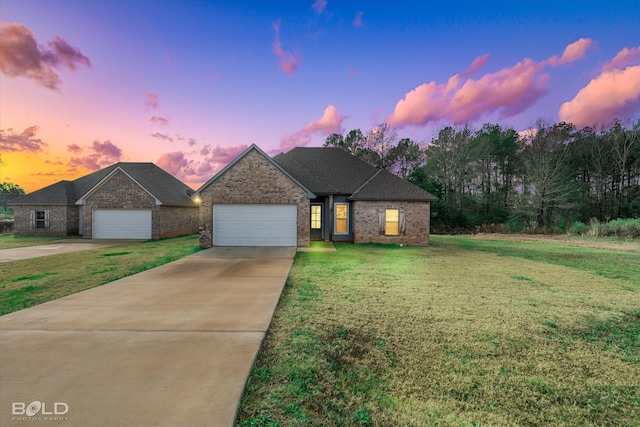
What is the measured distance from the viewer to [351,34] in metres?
17.6

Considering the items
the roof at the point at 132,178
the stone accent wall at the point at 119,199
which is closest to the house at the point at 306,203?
the stone accent wall at the point at 119,199

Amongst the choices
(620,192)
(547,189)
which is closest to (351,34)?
(547,189)

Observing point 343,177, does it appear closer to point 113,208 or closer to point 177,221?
point 177,221

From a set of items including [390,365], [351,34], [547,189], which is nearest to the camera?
[390,365]

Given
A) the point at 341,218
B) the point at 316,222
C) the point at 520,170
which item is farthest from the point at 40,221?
the point at 520,170

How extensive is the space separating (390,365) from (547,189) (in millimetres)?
32612

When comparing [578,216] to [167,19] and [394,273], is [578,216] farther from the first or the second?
[167,19]

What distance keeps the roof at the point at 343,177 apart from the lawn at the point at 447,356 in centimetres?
875

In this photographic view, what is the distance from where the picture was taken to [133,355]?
3.20 metres

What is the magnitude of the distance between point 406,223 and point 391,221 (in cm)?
83

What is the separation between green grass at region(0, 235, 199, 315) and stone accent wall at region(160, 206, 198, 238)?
749 cm

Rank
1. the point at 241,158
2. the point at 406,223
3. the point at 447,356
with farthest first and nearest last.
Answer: the point at 406,223 < the point at 241,158 < the point at 447,356

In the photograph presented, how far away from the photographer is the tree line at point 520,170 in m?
27.2

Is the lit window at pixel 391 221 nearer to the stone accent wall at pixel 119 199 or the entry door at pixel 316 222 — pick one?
the entry door at pixel 316 222
